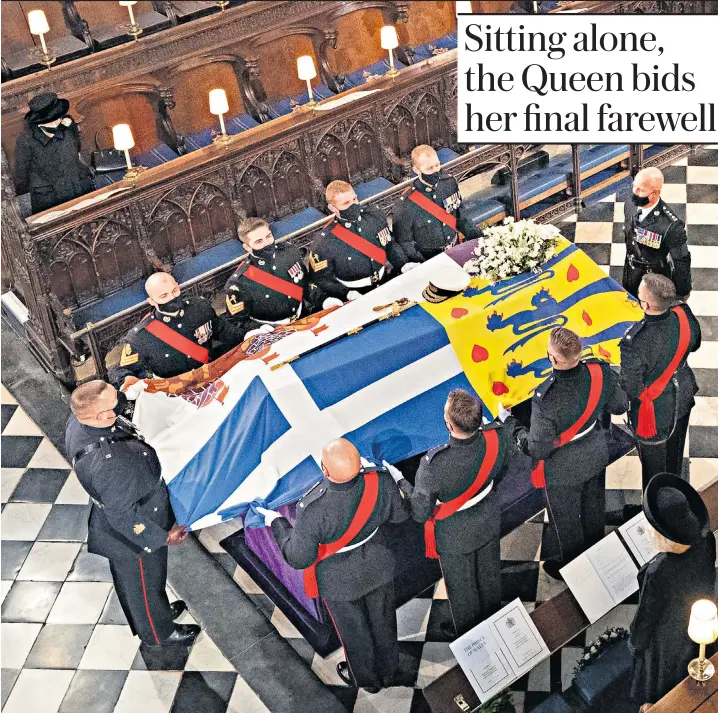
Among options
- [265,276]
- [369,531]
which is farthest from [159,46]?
[369,531]

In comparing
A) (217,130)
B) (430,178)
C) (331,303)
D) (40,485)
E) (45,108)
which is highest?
(45,108)

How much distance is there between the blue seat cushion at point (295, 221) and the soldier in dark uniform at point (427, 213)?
1.16m

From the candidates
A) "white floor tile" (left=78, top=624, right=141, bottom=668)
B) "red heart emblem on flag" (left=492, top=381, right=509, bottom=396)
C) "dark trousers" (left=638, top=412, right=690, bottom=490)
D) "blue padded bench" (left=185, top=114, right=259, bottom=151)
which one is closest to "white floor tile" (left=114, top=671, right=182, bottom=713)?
"white floor tile" (left=78, top=624, right=141, bottom=668)

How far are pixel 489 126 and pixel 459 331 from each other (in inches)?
55.4

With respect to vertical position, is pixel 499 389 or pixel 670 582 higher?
pixel 499 389

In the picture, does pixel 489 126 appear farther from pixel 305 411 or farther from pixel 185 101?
pixel 185 101

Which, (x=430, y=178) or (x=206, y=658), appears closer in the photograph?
(x=206, y=658)

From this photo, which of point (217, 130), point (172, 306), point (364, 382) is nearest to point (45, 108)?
point (217, 130)

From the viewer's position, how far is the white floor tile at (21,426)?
24.1 ft

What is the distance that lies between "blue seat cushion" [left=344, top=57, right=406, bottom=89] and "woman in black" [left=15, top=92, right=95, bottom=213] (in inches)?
103

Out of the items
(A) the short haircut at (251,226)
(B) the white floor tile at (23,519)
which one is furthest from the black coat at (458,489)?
(B) the white floor tile at (23,519)

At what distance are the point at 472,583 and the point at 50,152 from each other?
4164mm

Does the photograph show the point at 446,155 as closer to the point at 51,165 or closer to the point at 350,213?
→ the point at 350,213

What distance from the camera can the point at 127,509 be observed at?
5.48 meters
